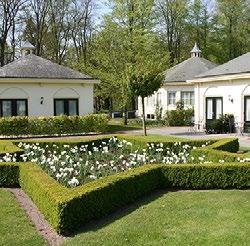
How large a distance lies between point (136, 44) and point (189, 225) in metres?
31.5

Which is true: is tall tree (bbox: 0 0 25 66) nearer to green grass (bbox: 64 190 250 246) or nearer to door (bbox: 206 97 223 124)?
door (bbox: 206 97 223 124)

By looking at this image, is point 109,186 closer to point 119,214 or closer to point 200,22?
point 119,214

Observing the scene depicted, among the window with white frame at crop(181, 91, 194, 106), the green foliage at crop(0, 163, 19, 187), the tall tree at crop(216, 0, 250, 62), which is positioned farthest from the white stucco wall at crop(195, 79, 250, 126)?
the tall tree at crop(216, 0, 250, 62)

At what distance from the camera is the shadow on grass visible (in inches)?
356

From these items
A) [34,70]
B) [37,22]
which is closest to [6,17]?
[37,22]

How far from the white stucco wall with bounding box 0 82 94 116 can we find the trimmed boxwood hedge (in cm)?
1716

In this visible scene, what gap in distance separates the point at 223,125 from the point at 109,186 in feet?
63.6

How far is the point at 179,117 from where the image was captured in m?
37.3

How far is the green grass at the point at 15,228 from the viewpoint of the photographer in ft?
27.1

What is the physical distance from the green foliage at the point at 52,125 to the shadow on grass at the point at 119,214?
1664 cm

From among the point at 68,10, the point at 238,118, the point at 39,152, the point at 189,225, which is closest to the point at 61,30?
the point at 68,10

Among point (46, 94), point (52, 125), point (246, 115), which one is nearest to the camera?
point (246, 115)

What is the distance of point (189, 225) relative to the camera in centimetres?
891

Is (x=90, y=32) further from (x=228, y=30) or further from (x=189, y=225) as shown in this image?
(x=189, y=225)
